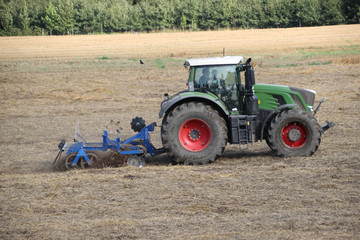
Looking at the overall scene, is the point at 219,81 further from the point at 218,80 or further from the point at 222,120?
the point at 222,120

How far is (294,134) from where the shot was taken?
10500 millimetres

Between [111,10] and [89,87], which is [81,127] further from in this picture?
[111,10]

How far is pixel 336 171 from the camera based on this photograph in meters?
9.42

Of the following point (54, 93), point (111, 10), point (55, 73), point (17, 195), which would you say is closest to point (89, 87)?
point (54, 93)

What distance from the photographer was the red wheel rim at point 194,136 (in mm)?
10398

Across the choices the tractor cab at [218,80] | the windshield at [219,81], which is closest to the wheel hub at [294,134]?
the tractor cab at [218,80]

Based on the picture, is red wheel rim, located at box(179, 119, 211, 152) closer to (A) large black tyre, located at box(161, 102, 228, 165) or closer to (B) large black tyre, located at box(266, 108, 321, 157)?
(A) large black tyre, located at box(161, 102, 228, 165)

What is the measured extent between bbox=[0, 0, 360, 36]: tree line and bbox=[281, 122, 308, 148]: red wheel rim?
6635cm

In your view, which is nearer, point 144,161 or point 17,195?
point 17,195

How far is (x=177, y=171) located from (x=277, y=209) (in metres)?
2.82

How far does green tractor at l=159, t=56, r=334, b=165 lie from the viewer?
10258 millimetres

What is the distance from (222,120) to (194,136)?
26.6 inches

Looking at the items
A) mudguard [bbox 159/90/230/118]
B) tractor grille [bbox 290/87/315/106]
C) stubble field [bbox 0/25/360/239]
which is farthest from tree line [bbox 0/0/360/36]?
mudguard [bbox 159/90/230/118]

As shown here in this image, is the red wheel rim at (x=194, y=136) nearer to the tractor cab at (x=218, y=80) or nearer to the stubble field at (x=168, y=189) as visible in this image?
the stubble field at (x=168, y=189)
